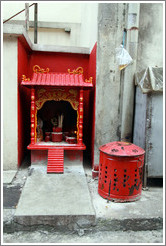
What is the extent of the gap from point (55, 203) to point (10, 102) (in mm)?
3342

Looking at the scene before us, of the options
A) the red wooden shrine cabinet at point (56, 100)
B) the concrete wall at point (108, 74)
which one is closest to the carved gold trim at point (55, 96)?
the red wooden shrine cabinet at point (56, 100)

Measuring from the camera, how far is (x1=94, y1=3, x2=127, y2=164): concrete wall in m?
6.17

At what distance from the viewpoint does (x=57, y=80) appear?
6.80m

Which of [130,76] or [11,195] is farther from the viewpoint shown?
[130,76]

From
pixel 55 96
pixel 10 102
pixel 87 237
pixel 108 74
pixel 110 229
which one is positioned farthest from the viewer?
pixel 55 96

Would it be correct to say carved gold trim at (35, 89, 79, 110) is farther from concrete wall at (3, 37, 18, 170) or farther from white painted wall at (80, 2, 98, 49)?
white painted wall at (80, 2, 98, 49)

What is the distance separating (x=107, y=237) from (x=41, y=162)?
349 cm

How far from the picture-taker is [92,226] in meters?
4.26

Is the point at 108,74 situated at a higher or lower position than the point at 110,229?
higher

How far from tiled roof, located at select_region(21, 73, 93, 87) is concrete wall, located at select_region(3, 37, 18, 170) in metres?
0.43

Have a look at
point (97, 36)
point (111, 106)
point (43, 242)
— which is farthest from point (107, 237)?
point (97, 36)

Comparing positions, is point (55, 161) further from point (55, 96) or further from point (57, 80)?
point (57, 80)

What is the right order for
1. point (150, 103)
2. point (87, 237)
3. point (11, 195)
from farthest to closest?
point (150, 103)
point (11, 195)
point (87, 237)

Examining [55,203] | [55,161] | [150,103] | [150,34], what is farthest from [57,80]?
[55,203]
